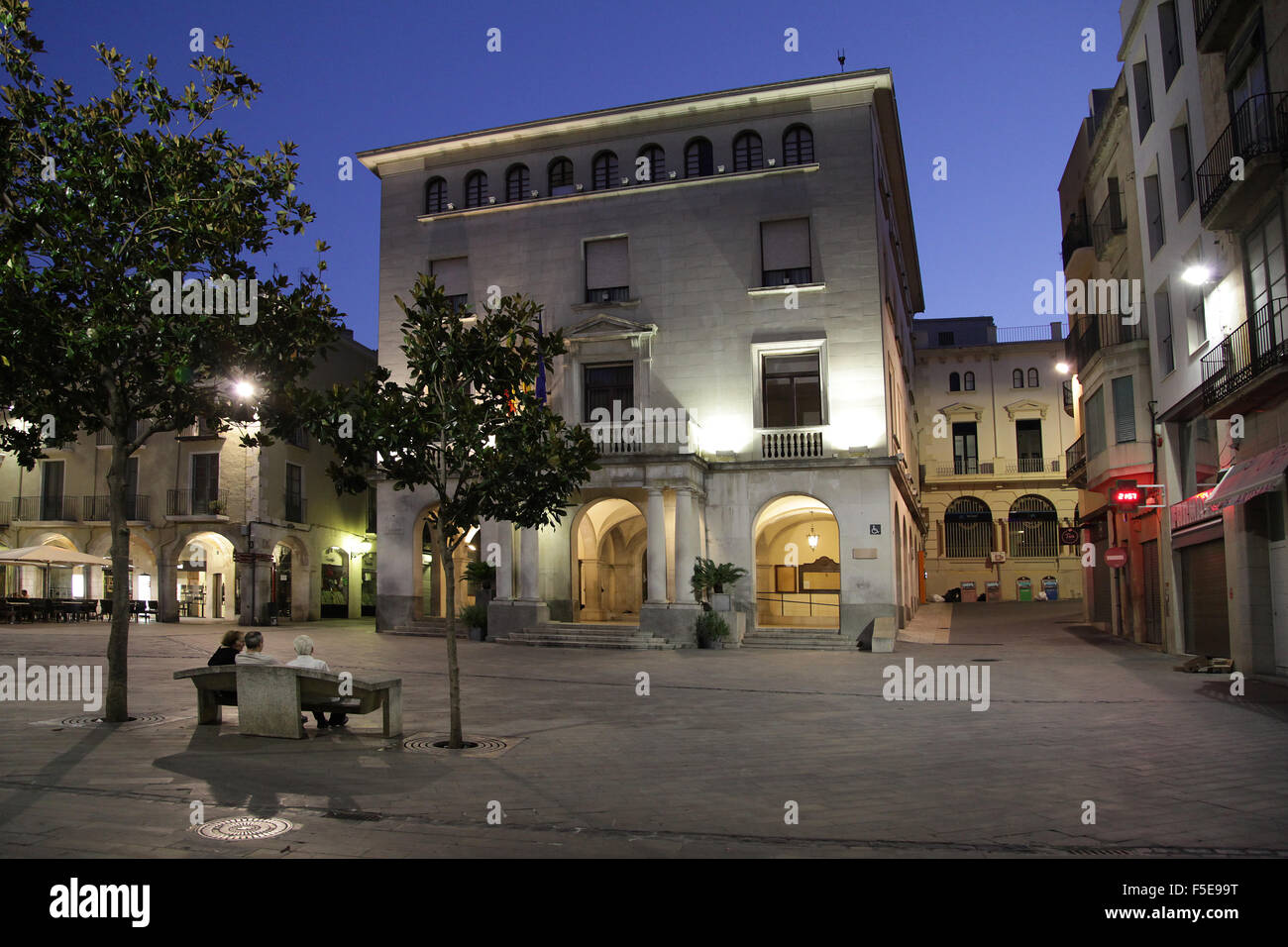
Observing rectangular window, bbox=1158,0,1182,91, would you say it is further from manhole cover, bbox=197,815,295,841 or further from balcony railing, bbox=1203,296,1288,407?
manhole cover, bbox=197,815,295,841

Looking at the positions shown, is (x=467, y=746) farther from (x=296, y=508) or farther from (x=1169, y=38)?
(x=296, y=508)

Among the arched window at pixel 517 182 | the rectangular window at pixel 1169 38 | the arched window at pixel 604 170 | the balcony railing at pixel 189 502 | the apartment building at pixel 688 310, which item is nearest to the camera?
the rectangular window at pixel 1169 38

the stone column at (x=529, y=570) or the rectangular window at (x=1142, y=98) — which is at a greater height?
the rectangular window at (x=1142, y=98)

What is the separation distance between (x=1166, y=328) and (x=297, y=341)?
19.8 metres

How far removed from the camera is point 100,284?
456 inches

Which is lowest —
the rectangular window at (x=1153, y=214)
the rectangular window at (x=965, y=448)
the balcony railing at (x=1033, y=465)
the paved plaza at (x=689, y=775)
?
the paved plaza at (x=689, y=775)

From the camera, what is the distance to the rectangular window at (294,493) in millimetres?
39812

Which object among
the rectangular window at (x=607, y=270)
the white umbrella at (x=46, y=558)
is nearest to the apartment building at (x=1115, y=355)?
the rectangular window at (x=607, y=270)

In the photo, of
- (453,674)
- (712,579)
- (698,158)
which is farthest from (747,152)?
(453,674)

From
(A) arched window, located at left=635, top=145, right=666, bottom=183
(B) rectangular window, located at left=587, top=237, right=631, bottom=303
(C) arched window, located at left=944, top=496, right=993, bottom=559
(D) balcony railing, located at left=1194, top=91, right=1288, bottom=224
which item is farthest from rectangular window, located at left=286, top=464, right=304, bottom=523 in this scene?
(C) arched window, located at left=944, top=496, right=993, bottom=559

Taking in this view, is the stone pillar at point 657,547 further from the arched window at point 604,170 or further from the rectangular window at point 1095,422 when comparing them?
the rectangular window at point 1095,422

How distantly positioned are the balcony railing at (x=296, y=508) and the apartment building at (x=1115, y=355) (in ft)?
97.5

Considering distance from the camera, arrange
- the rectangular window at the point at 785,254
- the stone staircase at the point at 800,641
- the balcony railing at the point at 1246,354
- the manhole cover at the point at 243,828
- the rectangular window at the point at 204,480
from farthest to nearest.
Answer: the rectangular window at the point at 204,480, the rectangular window at the point at 785,254, the stone staircase at the point at 800,641, the balcony railing at the point at 1246,354, the manhole cover at the point at 243,828
